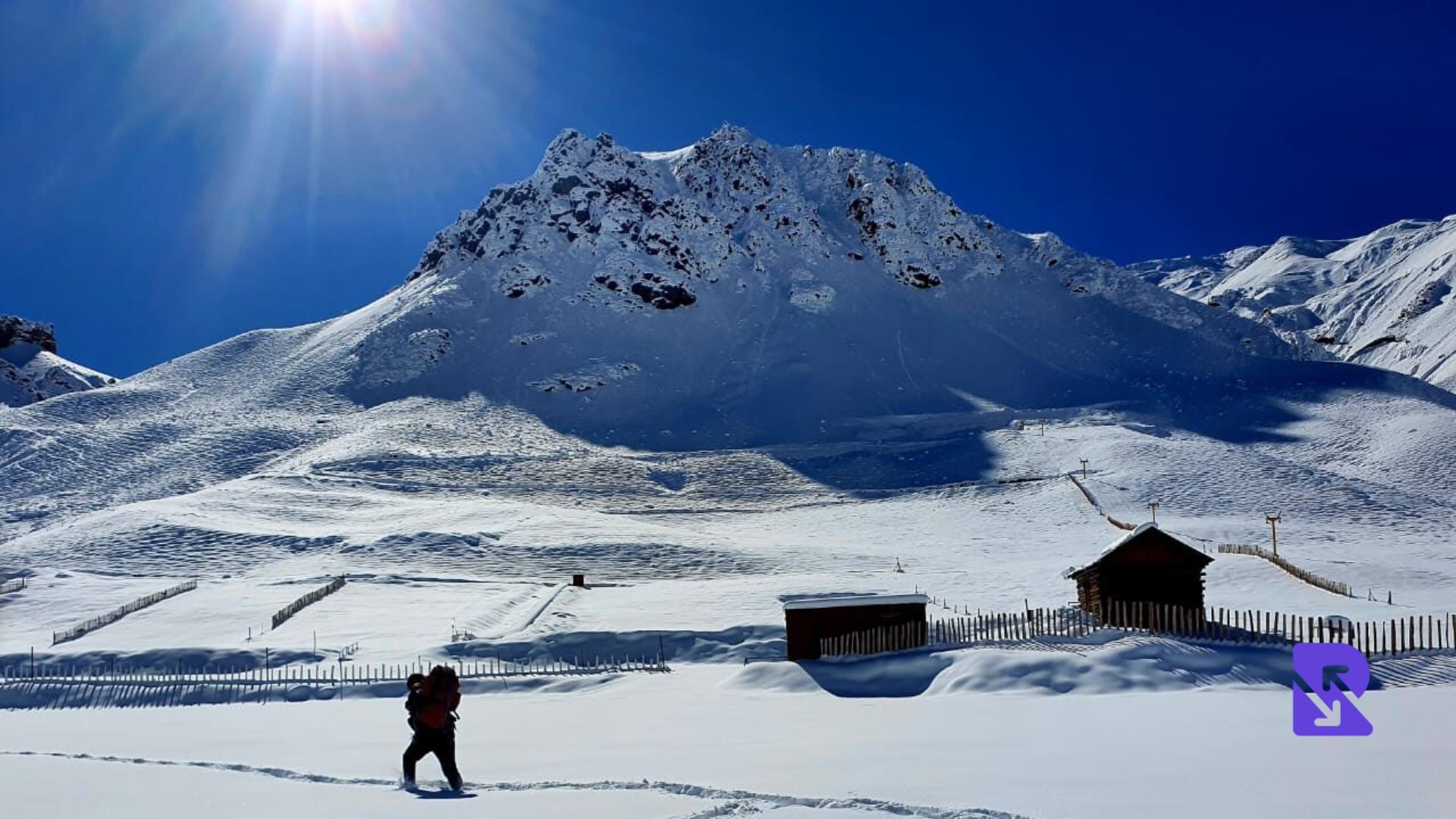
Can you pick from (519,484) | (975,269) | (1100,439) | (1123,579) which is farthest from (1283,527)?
(975,269)

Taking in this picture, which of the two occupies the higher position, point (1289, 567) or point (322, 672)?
point (1289, 567)

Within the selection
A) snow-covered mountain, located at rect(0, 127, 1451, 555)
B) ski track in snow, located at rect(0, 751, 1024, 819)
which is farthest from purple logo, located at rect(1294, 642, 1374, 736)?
snow-covered mountain, located at rect(0, 127, 1451, 555)

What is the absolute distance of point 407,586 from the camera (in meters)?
45.8

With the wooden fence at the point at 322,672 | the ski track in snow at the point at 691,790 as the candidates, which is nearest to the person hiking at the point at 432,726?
the ski track in snow at the point at 691,790

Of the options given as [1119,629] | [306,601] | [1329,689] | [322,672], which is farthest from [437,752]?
[306,601]

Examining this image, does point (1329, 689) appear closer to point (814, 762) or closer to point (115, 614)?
point (814, 762)

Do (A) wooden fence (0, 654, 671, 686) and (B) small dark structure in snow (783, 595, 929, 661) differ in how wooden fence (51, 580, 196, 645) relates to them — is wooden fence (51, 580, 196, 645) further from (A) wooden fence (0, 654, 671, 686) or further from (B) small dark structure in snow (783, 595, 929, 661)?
(B) small dark structure in snow (783, 595, 929, 661)

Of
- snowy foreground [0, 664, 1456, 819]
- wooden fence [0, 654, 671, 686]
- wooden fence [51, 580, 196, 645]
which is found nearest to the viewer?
snowy foreground [0, 664, 1456, 819]

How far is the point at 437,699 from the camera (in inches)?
448

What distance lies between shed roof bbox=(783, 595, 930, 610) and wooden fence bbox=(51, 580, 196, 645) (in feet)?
78.1

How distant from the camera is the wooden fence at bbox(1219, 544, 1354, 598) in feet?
124

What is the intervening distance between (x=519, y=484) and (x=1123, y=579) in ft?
205

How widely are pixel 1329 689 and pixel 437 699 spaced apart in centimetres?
1368

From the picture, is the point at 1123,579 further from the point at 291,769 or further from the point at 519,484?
the point at 519,484
